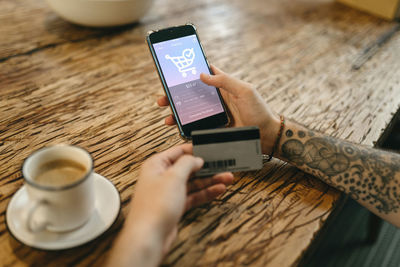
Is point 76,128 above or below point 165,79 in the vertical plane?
below

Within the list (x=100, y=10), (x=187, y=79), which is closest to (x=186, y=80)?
(x=187, y=79)

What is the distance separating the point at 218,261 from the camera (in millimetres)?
551

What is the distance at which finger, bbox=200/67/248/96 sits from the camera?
0.78 m

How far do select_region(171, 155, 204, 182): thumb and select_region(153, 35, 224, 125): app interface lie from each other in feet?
0.65

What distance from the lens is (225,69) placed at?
1.15m

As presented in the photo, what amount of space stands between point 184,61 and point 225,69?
0.35 meters

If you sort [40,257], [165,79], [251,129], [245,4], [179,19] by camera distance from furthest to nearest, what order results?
[245,4], [179,19], [165,79], [251,129], [40,257]

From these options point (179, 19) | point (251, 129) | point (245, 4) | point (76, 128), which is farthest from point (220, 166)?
point (245, 4)

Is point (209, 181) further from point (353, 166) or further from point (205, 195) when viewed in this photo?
point (353, 166)

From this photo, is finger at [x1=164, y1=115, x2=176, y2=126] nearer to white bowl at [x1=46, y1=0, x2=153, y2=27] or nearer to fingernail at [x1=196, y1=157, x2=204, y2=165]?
fingernail at [x1=196, y1=157, x2=204, y2=165]

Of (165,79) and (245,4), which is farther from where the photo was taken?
(245,4)

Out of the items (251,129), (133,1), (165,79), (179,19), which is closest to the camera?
(251,129)

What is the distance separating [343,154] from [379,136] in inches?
8.4

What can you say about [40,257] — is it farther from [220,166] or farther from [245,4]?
[245,4]
